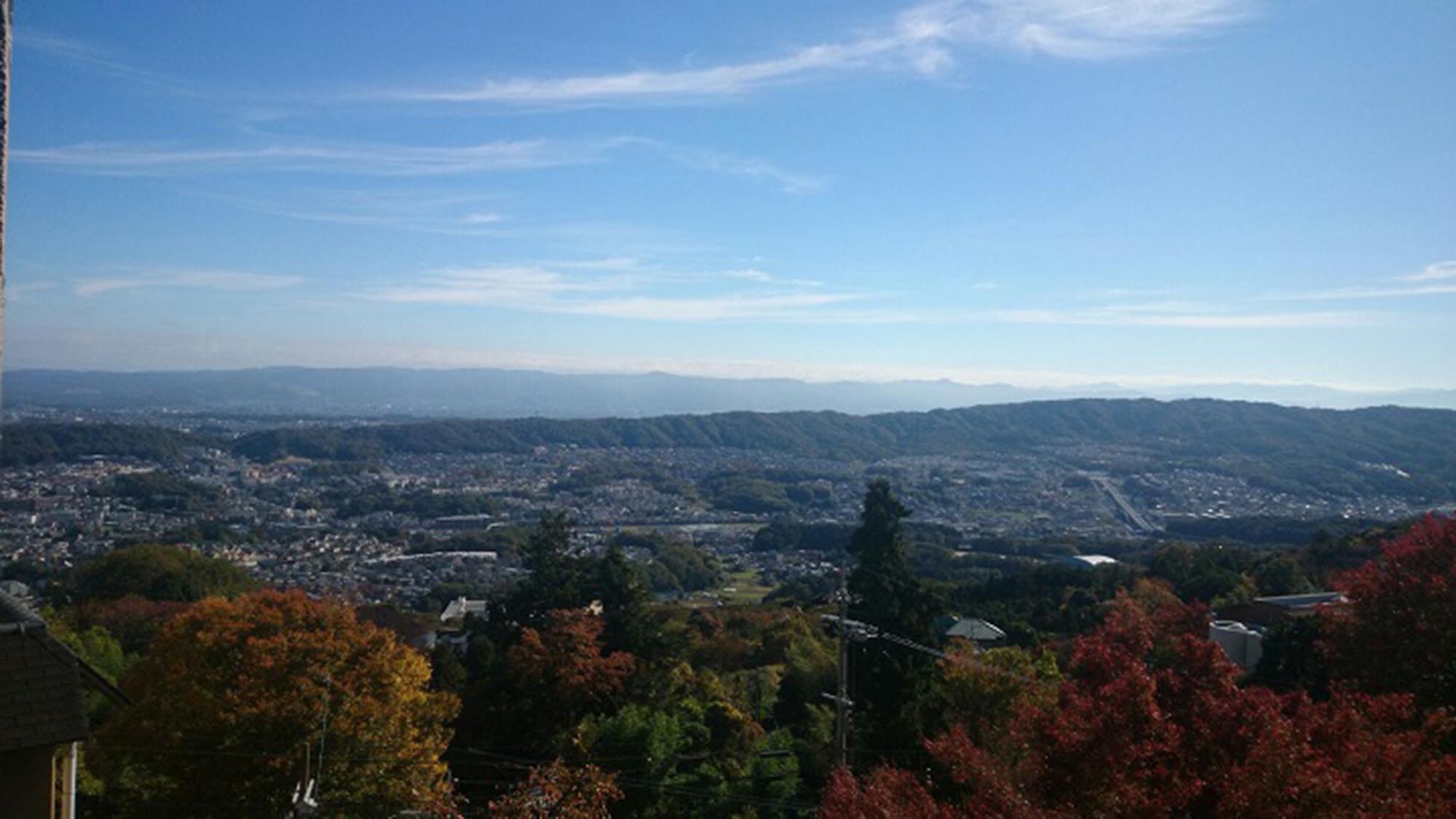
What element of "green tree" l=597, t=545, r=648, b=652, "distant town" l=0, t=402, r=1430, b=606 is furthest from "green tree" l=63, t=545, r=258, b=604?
"green tree" l=597, t=545, r=648, b=652

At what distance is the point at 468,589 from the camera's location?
3397 centimetres

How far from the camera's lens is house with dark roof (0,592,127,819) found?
3404 millimetres

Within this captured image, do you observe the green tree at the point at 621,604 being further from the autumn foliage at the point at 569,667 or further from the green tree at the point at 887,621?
the green tree at the point at 887,621

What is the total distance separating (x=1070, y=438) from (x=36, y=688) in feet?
306

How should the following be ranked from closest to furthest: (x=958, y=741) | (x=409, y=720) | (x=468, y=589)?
(x=958, y=741), (x=409, y=720), (x=468, y=589)

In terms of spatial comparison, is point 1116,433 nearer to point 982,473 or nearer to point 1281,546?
point 982,473

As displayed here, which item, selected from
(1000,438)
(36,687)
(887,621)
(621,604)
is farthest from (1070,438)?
(36,687)

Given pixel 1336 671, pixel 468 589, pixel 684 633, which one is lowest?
pixel 468 589

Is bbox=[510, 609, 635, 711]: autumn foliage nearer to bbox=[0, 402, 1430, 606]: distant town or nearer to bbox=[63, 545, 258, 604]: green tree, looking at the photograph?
bbox=[63, 545, 258, 604]: green tree

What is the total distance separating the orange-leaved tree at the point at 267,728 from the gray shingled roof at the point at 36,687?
556 centimetres

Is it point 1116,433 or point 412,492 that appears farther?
point 1116,433

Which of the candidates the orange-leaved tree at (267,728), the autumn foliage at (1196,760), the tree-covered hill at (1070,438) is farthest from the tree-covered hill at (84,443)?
the autumn foliage at (1196,760)

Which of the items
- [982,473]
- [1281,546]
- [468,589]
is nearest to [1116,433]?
[982,473]

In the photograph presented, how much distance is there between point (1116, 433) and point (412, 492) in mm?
62565
